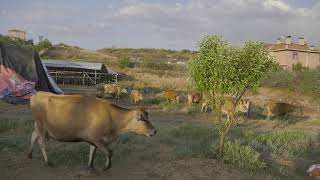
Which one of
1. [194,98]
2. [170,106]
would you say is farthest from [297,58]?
[170,106]

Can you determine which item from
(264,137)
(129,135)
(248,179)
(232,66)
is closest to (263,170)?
(248,179)

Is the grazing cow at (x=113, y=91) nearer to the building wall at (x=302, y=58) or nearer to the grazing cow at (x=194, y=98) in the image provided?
the grazing cow at (x=194, y=98)

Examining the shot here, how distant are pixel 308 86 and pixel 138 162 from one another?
34143 millimetres

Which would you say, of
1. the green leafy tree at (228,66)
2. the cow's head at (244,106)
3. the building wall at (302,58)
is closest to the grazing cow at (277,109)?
the cow's head at (244,106)

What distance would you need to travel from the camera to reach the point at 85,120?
1017 centimetres

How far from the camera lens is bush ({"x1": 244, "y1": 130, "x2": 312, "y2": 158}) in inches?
600

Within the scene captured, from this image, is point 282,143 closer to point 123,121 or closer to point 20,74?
point 123,121

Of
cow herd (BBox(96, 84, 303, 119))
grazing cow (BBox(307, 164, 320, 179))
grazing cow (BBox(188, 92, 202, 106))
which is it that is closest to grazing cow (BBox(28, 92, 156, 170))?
grazing cow (BBox(307, 164, 320, 179))

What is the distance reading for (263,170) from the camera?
1254cm

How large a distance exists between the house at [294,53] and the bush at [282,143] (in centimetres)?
4551

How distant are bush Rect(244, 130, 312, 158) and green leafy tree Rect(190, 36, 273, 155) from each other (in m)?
2.89

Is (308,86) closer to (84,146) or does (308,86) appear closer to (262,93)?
(262,93)

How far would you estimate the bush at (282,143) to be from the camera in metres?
15.2

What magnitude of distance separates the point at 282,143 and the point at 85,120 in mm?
9300
